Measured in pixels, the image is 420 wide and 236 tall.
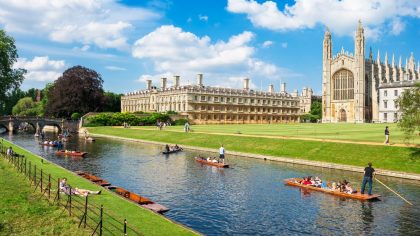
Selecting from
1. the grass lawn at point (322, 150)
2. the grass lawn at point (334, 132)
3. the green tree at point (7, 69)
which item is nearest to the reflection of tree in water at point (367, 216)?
the grass lawn at point (322, 150)

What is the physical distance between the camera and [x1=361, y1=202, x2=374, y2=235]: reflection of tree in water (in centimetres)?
1738

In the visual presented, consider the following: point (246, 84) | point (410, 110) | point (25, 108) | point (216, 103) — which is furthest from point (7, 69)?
point (25, 108)

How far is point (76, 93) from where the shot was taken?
98.0 m

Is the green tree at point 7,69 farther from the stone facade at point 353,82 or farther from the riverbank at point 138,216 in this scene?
the stone facade at point 353,82

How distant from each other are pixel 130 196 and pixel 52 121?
79861 millimetres

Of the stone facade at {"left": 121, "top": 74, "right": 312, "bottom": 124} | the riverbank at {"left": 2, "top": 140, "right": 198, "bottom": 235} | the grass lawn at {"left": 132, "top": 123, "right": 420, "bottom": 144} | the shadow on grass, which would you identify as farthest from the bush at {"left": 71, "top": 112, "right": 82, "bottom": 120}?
the shadow on grass

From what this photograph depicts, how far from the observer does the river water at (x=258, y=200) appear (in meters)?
17.7

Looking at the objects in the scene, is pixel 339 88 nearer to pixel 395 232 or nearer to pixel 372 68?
pixel 372 68

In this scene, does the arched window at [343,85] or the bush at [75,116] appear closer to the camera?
the bush at [75,116]

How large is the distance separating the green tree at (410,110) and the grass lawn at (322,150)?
2900 mm

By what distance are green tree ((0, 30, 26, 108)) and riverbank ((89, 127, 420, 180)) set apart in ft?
84.9

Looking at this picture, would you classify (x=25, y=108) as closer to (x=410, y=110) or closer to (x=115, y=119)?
(x=115, y=119)

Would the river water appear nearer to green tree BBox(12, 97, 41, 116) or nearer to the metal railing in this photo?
the metal railing

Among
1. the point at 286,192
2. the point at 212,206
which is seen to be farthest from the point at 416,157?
the point at 212,206
